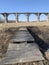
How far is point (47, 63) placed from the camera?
10.5 meters

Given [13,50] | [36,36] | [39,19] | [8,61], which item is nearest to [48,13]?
[39,19]

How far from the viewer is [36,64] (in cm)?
975

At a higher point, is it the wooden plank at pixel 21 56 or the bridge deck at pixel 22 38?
the bridge deck at pixel 22 38

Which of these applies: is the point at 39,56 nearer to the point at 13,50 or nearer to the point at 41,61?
the point at 41,61

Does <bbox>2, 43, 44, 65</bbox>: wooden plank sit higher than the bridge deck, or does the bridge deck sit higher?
the bridge deck

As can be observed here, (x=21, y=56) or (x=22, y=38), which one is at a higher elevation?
(x=22, y=38)

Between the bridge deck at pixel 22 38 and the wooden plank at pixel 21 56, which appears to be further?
the bridge deck at pixel 22 38

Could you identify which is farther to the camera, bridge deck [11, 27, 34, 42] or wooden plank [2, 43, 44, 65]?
bridge deck [11, 27, 34, 42]

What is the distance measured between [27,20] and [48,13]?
356 centimetres

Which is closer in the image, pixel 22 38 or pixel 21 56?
pixel 21 56

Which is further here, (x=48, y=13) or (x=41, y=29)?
(x=48, y=13)

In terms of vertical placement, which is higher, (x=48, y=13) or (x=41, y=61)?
(x=48, y=13)

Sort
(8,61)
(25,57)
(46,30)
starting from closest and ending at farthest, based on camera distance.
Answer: (8,61), (25,57), (46,30)

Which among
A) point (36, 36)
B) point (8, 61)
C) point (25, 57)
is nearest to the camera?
point (8, 61)
